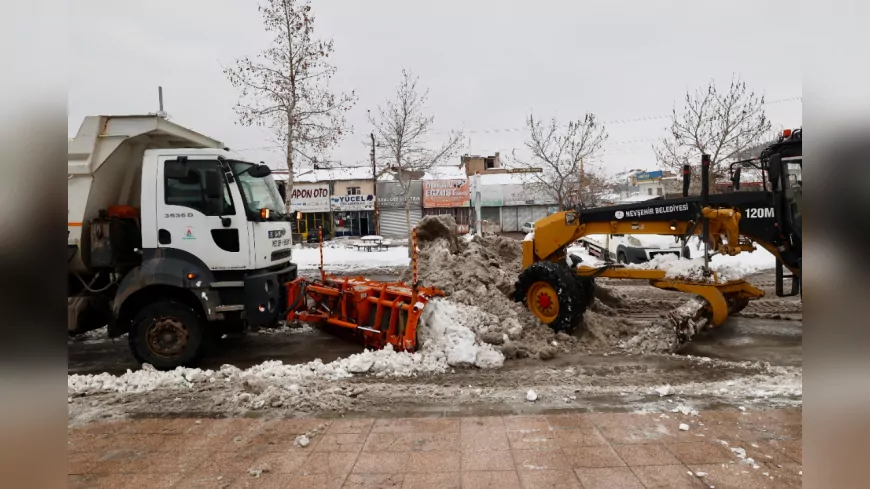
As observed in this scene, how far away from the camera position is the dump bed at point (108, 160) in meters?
6.07

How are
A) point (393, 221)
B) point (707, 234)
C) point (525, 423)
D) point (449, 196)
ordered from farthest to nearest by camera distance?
point (393, 221), point (449, 196), point (707, 234), point (525, 423)

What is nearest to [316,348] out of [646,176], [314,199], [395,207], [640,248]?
[640,248]

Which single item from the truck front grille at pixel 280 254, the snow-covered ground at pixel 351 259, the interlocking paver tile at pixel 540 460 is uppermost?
the truck front grille at pixel 280 254

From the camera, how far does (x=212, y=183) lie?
6113 millimetres

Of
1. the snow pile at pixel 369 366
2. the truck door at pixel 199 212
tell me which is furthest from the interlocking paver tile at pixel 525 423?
the truck door at pixel 199 212

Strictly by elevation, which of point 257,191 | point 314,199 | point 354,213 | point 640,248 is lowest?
point 640,248

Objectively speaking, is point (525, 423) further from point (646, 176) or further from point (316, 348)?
point (646, 176)

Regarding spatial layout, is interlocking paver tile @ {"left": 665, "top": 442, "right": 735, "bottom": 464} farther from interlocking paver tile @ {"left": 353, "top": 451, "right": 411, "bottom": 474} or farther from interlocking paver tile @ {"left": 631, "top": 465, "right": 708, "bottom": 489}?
interlocking paver tile @ {"left": 353, "top": 451, "right": 411, "bottom": 474}

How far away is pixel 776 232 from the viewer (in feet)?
23.0

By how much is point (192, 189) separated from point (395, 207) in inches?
1209

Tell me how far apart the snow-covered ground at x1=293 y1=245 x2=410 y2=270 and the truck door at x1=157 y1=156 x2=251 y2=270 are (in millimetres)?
12507

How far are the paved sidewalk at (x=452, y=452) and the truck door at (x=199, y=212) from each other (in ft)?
7.56

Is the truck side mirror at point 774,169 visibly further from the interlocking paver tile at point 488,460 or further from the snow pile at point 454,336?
the interlocking paver tile at point 488,460
